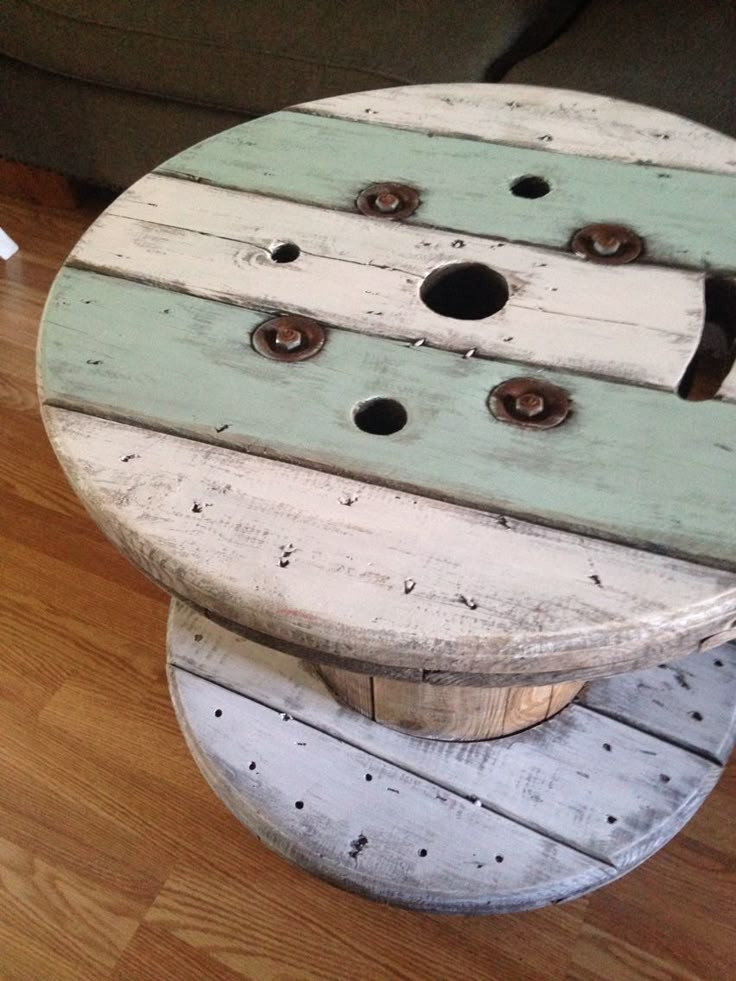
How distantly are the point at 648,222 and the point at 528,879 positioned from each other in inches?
22.8

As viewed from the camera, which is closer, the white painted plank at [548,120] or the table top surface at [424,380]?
the table top surface at [424,380]

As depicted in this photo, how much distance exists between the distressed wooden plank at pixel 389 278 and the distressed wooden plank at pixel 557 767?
0.40 metres

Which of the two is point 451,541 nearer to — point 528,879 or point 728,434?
point 728,434

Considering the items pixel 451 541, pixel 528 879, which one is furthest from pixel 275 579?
pixel 528 879

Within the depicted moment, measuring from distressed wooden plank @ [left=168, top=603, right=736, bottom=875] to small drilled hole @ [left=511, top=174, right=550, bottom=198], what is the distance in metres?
0.50

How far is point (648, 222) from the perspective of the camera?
71 cm

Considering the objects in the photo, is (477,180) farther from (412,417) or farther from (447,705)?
(447,705)

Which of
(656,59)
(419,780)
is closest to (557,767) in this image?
(419,780)

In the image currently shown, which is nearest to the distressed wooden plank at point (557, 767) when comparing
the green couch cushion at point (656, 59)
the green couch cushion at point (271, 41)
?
the green couch cushion at point (656, 59)

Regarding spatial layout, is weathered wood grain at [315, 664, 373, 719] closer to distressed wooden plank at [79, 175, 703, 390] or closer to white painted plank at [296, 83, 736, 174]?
distressed wooden plank at [79, 175, 703, 390]

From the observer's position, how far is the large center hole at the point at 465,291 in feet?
2.26

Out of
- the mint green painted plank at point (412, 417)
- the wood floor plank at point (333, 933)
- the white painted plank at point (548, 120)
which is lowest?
the wood floor plank at point (333, 933)

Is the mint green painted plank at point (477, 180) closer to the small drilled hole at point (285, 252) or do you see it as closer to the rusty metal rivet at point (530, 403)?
the small drilled hole at point (285, 252)

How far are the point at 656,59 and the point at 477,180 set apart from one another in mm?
552
